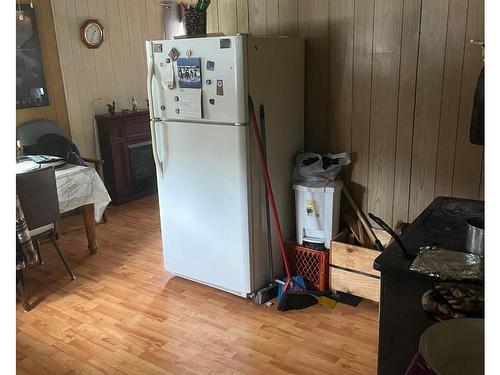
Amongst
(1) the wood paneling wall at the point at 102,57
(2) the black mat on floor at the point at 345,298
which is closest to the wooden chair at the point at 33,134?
(1) the wood paneling wall at the point at 102,57

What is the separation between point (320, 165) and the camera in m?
2.85

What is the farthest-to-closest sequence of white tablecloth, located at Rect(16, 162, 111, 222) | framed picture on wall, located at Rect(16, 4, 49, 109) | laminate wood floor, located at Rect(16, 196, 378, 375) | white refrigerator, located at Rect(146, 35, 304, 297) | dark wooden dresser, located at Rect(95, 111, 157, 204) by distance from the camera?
dark wooden dresser, located at Rect(95, 111, 157, 204) → framed picture on wall, located at Rect(16, 4, 49, 109) → white tablecloth, located at Rect(16, 162, 111, 222) → white refrigerator, located at Rect(146, 35, 304, 297) → laminate wood floor, located at Rect(16, 196, 378, 375)

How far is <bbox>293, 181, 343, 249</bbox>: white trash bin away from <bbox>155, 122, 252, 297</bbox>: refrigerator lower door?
1.31ft

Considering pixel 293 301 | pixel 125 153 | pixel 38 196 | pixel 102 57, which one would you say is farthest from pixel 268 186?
pixel 102 57

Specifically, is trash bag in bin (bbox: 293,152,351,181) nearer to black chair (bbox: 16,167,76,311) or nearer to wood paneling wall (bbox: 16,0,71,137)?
black chair (bbox: 16,167,76,311)

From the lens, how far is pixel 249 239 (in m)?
2.75

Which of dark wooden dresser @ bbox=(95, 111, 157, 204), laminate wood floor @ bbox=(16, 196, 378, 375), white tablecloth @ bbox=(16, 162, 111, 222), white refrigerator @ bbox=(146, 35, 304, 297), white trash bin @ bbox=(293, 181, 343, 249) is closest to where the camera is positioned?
laminate wood floor @ bbox=(16, 196, 378, 375)

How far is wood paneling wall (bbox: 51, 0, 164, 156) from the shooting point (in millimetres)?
4461

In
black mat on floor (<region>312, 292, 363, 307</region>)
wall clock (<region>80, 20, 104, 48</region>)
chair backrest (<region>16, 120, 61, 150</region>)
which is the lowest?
black mat on floor (<region>312, 292, 363, 307</region>)

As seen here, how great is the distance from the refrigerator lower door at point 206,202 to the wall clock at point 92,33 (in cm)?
223

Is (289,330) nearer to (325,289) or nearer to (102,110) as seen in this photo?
(325,289)

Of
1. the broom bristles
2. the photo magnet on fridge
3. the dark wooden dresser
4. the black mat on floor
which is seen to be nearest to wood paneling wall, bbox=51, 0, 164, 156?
the dark wooden dresser

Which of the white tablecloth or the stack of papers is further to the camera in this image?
the white tablecloth
